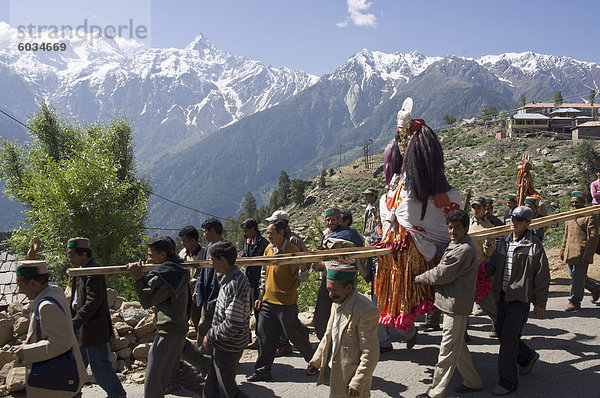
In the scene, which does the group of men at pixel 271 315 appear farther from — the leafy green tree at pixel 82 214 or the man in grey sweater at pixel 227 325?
the leafy green tree at pixel 82 214

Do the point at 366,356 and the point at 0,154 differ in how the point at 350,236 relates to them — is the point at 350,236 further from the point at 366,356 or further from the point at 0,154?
the point at 0,154

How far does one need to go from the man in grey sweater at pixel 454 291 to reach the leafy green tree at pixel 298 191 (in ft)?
267

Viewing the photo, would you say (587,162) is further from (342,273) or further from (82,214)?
(342,273)

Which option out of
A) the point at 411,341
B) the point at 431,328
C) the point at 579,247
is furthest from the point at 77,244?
the point at 579,247

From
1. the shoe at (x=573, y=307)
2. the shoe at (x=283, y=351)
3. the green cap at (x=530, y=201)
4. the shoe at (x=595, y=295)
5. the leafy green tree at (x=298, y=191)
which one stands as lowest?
the shoe at (x=283, y=351)

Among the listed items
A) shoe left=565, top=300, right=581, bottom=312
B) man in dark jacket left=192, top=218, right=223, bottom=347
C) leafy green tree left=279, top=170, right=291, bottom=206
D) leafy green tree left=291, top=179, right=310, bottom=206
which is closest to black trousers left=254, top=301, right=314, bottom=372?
man in dark jacket left=192, top=218, right=223, bottom=347

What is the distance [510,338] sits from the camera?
16.0 ft

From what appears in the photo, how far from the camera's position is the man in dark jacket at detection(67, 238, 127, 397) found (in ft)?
16.3

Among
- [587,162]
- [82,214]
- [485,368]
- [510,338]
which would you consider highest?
[587,162]

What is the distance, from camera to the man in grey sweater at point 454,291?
15.1ft

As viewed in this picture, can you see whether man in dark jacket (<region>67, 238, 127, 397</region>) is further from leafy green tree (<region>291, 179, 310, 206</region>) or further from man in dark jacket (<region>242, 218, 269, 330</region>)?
leafy green tree (<region>291, 179, 310, 206</region>)

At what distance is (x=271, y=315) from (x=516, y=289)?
111 inches

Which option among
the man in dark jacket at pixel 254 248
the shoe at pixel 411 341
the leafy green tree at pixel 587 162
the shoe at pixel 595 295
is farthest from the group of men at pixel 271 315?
the leafy green tree at pixel 587 162

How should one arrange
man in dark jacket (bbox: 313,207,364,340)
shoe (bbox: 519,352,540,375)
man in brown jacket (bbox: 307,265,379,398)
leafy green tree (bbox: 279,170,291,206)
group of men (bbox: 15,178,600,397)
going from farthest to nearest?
leafy green tree (bbox: 279,170,291,206) < man in dark jacket (bbox: 313,207,364,340) < shoe (bbox: 519,352,540,375) < group of men (bbox: 15,178,600,397) < man in brown jacket (bbox: 307,265,379,398)
